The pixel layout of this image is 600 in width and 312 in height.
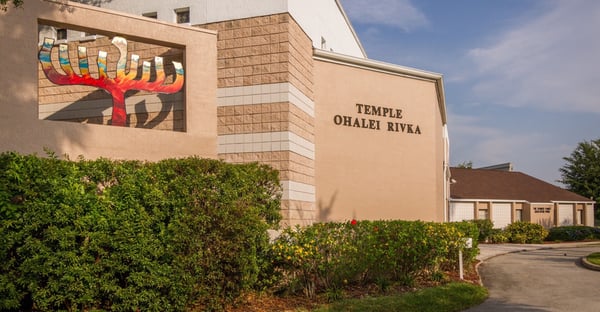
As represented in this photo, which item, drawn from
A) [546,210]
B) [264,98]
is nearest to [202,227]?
[264,98]

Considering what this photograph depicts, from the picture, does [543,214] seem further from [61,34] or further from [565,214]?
[61,34]

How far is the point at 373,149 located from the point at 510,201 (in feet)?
84.9

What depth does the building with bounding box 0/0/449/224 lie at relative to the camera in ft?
45.2

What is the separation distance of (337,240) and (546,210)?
35489 millimetres

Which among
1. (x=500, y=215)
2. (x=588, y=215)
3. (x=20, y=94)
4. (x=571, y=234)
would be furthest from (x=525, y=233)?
(x=20, y=94)

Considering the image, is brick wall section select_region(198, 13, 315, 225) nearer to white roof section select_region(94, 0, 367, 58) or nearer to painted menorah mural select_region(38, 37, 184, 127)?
white roof section select_region(94, 0, 367, 58)

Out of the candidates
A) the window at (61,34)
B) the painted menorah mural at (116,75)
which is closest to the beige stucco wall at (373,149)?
the painted menorah mural at (116,75)

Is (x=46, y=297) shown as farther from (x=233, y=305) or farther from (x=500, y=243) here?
(x=500, y=243)

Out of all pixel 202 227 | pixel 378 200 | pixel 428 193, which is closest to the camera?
pixel 202 227

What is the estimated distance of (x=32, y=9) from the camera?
13516 millimetres

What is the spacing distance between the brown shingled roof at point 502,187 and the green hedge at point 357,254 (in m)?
26.4

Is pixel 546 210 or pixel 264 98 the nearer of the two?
pixel 264 98

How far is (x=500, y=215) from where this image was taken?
41.1 meters

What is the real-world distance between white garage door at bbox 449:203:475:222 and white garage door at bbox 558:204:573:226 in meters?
9.01
